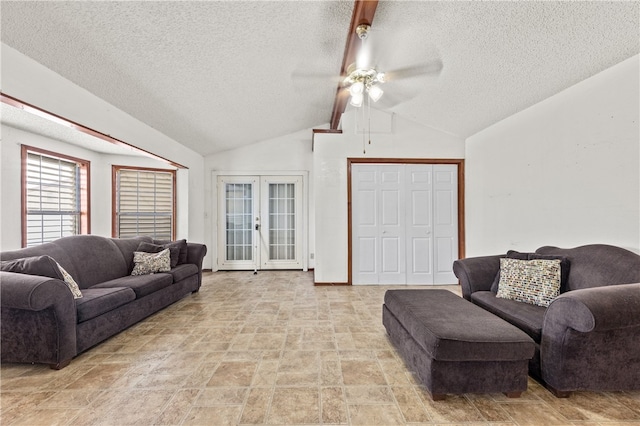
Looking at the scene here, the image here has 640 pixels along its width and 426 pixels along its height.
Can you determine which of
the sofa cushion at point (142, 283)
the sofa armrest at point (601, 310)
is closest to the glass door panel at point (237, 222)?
the sofa cushion at point (142, 283)

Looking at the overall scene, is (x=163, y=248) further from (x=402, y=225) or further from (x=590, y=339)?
(x=590, y=339)

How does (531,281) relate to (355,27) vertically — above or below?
below

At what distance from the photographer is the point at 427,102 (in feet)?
12.6

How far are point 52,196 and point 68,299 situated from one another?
9.37 feet

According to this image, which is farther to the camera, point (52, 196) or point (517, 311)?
point (52, 196)

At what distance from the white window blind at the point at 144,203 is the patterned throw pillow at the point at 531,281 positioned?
536cm

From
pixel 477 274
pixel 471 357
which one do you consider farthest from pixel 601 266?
pixel 471 357

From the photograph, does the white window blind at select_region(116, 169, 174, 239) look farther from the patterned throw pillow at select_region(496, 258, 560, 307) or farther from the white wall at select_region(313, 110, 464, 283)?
the patterned throw pillow at select_region(496, 258, 560, 307)

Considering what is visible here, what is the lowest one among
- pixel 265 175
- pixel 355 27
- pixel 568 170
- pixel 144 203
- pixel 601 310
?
pixel 601 310

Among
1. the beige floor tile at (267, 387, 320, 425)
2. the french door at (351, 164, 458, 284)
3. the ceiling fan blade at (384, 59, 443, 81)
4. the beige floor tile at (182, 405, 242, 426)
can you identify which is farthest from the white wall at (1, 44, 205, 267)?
the ceiling fan blade at (384, 59, 443, 81)

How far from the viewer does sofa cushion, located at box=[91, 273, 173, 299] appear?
2803mm

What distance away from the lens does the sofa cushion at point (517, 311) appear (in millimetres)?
1849

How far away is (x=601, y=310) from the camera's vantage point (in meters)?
1.50

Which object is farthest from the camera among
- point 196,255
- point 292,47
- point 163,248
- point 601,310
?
point 196,255
